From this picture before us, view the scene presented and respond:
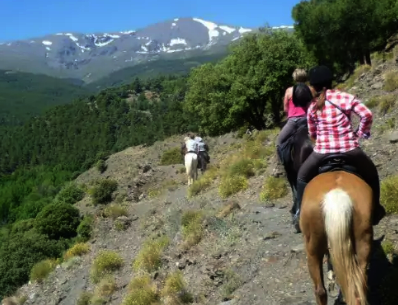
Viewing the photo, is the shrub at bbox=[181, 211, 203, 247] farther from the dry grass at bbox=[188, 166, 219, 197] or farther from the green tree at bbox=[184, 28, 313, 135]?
the green tree at bbox=[184, 28, 313, 135]

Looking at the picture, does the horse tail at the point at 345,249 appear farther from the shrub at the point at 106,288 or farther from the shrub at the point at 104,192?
the shrub at the point at 104,192

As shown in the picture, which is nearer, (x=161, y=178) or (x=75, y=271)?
(x=75, y=271)

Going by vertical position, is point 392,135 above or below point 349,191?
below

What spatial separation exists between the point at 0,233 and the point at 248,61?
29.6m

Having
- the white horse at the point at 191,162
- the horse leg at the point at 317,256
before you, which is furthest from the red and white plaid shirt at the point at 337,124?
the white horse at the point at 191,162

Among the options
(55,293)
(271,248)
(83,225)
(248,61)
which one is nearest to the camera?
(271,248)

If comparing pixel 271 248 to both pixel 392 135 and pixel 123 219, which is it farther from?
pixel 123 219

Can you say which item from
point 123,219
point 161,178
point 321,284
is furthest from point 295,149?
point 161,178

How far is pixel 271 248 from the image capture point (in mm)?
9969

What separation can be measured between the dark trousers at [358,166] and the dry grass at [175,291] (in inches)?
184

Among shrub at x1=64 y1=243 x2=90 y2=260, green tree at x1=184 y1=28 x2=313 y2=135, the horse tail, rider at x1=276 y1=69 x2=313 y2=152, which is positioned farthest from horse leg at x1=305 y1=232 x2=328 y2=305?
green tree at x1=184 y1=28 x2=313 y2=135

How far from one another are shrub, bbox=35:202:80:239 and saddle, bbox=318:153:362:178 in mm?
26342

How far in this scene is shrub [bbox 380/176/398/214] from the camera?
360 inches

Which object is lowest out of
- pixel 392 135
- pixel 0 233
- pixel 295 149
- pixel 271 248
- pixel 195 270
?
pixel 0 233
